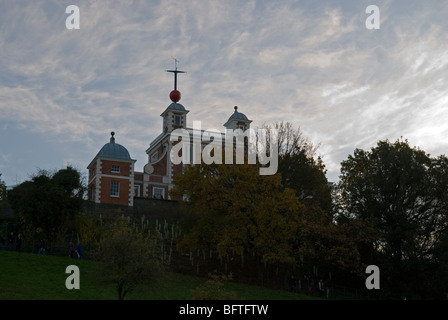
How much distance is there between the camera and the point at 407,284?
152 ft

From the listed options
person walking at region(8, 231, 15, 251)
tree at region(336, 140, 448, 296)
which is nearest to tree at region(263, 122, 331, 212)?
tree at region(336, 140, 448, 296)

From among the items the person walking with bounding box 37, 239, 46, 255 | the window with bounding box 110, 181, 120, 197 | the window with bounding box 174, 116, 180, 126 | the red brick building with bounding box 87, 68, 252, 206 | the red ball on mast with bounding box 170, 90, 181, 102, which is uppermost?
the red ball on mast with bounding box 170, 90, 181, 102

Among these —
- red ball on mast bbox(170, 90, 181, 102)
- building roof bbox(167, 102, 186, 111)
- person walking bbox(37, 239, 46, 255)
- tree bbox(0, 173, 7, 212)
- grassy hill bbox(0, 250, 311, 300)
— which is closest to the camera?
grassy hill bbox(0, 250, 311, 300)

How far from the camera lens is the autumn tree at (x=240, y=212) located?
141ft

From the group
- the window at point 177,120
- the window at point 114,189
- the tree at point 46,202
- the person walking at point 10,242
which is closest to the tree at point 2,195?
the tree at point 46,202

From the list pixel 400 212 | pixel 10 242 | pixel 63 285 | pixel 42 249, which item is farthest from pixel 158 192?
pixel 63 285

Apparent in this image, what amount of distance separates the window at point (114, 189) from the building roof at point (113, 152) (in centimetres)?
319

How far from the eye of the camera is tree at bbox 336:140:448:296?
1825 inches

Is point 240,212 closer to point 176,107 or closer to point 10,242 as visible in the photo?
point 10,242

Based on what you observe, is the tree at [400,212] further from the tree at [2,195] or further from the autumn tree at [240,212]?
the tree at [2,195]

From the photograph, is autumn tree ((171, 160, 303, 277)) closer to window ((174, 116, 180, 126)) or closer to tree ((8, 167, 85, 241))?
tree ((8, 167, 85, 241))

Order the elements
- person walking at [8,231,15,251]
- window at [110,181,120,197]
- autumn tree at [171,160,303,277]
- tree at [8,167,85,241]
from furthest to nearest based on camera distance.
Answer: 1. window at [110,181,120,197]
2. tree at [8,167,85,241]
3. person walking at [8,231,15,251]
4. autumn tree at [171,160,303,277]

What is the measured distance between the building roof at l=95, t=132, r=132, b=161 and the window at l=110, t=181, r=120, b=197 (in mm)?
3189
